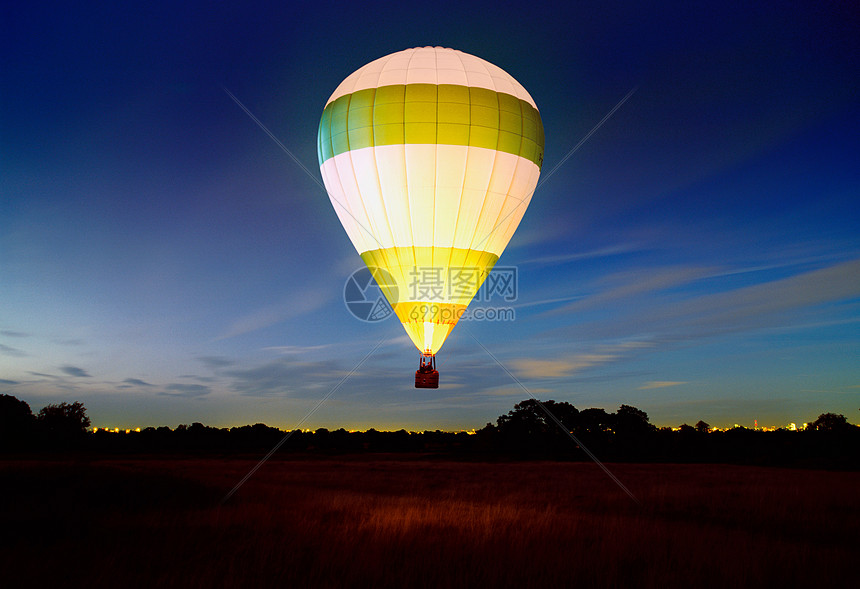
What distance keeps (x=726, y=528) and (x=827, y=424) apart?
296 ft

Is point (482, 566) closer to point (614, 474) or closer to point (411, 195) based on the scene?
point (411, 195)

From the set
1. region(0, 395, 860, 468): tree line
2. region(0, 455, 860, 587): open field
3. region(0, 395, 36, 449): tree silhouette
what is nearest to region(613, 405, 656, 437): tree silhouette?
region(0, 395, 860, 468): tree line

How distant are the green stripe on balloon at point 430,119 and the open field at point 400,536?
1137 centimetres

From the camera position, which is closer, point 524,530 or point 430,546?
point 430,546

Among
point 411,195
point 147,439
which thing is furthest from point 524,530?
point 147,439

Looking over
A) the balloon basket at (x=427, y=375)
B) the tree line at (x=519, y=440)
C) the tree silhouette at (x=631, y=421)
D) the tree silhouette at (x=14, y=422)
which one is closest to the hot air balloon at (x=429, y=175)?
the balloon basket at (x=427, y=375)

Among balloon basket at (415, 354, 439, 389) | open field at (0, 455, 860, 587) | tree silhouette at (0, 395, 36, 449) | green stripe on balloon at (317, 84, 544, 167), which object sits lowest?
open field at (0, 455, 860, 587)

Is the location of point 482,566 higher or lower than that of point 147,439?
lower

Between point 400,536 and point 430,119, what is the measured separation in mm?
13424

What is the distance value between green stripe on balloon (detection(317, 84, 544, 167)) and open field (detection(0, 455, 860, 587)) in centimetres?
1137

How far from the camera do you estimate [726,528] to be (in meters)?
16.1

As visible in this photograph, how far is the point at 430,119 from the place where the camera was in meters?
22.0

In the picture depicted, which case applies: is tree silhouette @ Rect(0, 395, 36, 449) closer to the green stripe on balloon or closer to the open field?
the open field

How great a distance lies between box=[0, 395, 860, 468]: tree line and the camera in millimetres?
56094
